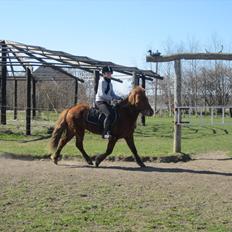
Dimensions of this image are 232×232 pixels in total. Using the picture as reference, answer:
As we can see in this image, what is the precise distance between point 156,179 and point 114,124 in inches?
83.9

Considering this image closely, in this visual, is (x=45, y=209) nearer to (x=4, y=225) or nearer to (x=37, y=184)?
(x=4, y=225)

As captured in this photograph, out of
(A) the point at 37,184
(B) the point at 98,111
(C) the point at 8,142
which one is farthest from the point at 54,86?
(A) the point at 37,184

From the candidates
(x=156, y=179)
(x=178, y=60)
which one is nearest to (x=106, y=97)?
(x=156, y=179)

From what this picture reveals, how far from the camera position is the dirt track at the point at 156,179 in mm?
7262

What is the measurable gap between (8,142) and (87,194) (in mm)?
9112

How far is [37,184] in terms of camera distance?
8.50 meters

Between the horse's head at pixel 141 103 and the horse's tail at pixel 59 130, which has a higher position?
the horse's head at pixel 141 103

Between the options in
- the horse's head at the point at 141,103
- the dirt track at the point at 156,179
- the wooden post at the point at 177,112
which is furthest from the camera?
the wooden post at the point at 177,112

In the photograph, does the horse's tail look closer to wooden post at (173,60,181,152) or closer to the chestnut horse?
the chestnut horse

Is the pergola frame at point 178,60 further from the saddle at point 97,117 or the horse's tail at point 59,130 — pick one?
the horse's tail at point 59,130

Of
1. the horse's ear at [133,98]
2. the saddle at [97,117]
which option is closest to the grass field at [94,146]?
the saddle at [97,117]

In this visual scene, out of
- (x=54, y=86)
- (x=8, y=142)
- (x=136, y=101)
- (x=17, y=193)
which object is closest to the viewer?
(x=17, y=193)

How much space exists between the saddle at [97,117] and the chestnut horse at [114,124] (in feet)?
0.29

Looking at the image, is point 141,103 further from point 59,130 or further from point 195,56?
point 195,56
